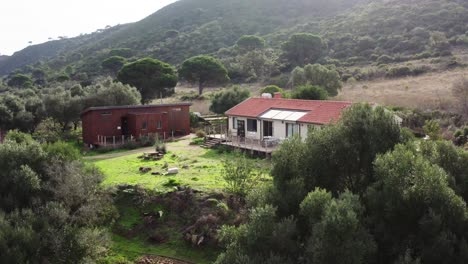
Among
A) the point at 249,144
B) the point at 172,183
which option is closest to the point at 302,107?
the point at 249,144

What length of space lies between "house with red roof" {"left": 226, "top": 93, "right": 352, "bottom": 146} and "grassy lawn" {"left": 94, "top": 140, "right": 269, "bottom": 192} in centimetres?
280

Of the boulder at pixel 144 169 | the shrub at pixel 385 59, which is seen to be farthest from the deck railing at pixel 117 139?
the shrub at pixel 385 59

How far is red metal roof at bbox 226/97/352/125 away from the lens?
2406 centimetres

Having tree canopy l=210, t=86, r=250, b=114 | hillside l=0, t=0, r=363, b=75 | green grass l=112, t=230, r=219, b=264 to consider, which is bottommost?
green grass l=112, t=230, r=219, b=264

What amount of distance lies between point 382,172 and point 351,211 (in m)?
1.64

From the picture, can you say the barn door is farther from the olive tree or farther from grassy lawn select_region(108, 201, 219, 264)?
the olive tree

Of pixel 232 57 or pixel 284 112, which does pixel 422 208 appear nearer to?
pixel 284 112

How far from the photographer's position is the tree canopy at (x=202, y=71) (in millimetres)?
51812

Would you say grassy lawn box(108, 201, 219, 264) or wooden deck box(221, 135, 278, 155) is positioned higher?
wooden deck box(221, 135, 278, 155)

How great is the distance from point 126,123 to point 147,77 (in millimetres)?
14611

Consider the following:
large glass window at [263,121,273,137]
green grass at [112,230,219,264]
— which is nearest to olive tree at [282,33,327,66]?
large glass window at [263,121,273,137]

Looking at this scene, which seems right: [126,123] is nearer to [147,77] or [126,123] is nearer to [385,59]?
[147,77]

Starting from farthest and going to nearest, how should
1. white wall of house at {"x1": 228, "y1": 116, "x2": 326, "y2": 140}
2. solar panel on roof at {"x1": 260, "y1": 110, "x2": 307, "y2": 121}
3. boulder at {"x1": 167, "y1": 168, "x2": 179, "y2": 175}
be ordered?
1. solar panel on roof at {"x1": 260, "y1": 110, "x2": 307, "y2": 121}
2. white wall of house at {"x1": 228, "y1": 116, "x2": 326, "y2": 140}
3. boulder at {"x1": 167, "y1": 168, "x2": 179, "y2": 175}

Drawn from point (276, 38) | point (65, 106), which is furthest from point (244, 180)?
point (276, 38)
